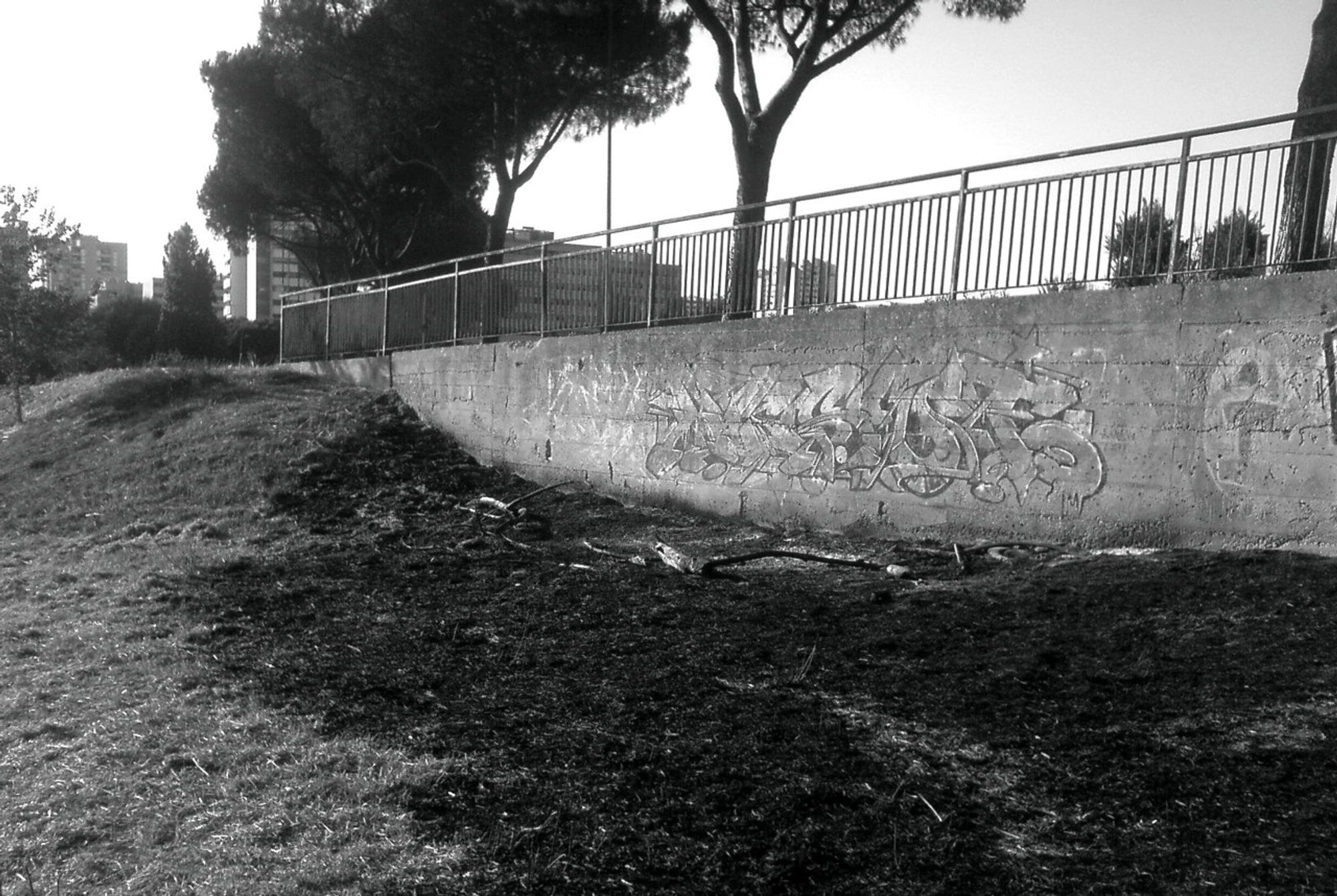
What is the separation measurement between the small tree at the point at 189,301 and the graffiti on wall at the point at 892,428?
125 ft

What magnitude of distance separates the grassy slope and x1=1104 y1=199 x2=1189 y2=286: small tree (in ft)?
20.3

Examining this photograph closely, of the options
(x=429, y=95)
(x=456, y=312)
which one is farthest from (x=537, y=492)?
(x=429, y=95)

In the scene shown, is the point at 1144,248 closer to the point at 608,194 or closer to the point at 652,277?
the point at 652,277

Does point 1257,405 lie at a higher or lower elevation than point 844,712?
higher

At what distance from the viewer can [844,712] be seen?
4918 millimetres

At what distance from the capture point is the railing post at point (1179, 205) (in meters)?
7.89

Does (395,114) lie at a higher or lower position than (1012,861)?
higher

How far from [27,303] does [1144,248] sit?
67.5 ft

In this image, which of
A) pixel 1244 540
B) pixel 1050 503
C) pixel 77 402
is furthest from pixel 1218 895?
pixel 77 402

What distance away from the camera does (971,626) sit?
20.2 feet

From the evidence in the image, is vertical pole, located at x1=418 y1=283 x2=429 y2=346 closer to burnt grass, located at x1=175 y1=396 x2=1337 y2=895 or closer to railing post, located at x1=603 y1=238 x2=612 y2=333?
railing post, located at x1=603 y1=238 x2=612 y2=333

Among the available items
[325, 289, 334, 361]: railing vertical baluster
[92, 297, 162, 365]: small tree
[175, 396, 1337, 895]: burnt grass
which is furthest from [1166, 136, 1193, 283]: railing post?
[92, 297, 162, 365]: small tree

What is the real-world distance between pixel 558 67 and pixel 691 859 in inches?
913

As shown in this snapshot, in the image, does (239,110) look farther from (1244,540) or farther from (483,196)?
(1244,540)
